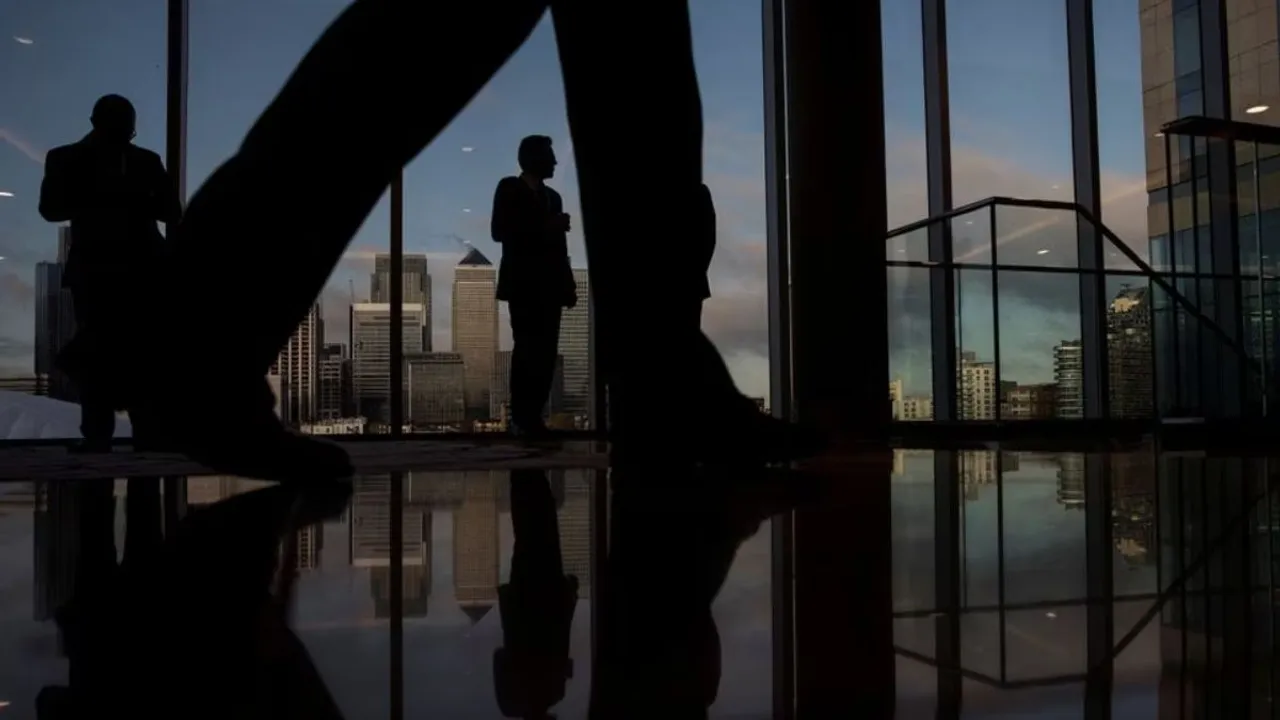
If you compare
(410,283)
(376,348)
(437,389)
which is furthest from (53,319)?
(437,389)

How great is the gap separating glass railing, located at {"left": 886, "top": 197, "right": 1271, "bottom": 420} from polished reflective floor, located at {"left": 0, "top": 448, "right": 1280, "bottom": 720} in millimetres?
3603

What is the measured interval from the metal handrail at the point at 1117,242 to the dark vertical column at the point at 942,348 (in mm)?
119

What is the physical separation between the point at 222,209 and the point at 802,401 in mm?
1987

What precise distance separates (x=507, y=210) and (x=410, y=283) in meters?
2.06

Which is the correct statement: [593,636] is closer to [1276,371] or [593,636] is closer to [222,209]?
[222,209]

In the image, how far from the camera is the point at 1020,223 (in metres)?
4.71

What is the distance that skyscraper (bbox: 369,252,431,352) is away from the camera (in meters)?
5.48

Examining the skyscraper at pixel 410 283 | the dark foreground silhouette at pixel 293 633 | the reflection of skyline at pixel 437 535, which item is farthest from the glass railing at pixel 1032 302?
the dark foreground silhouette at pixel 293 633

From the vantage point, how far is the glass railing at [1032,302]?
15.1 ft

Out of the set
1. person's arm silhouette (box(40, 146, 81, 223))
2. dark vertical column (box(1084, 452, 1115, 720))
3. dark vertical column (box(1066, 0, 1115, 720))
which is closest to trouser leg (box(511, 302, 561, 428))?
person's arm silhouette (box(40, 146, 81, 223))

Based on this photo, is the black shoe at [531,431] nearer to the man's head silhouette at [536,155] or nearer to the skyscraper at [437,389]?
the man's head silhouette at [536,155]

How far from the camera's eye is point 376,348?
5.43m

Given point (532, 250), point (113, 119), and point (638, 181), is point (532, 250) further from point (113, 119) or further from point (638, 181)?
point (638, 181)

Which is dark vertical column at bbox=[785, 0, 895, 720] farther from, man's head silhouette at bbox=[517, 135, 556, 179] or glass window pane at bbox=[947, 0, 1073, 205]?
glass window pane at bbox=[947, 0, 1073, 205]
